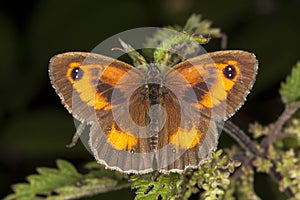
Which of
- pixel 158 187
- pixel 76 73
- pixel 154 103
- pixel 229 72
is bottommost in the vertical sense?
pixel 158 187

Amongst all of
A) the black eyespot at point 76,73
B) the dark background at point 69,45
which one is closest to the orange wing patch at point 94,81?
the black eyespot at point 76,73

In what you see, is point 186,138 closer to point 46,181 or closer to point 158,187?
point 158,187

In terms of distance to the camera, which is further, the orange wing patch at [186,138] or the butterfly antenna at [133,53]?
the butterfly antenna at [133,53]

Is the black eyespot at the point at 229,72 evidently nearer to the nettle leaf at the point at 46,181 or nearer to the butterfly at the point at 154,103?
the butterfly at the point at 154,103

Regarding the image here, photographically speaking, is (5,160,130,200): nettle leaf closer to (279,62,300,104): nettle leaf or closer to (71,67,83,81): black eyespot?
(71,67,83,81): black eyespot

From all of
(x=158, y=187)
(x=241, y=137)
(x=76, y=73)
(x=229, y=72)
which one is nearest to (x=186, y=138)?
(x=158, y=187)

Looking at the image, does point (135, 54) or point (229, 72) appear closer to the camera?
point (229, 72)
